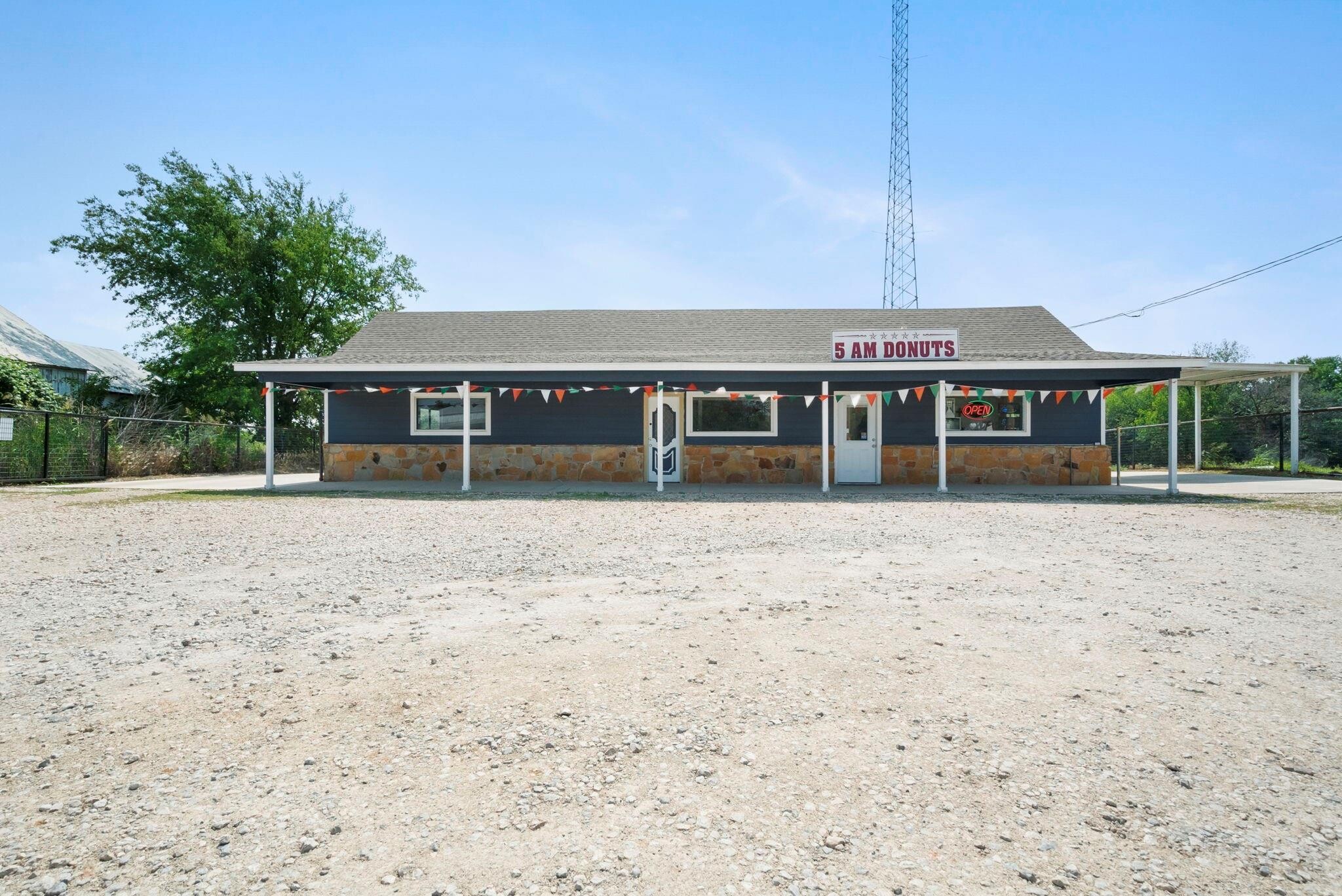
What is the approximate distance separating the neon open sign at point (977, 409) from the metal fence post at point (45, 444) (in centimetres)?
2023

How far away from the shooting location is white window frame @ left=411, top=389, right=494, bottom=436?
16859mm

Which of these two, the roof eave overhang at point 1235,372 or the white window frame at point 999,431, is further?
the roof eave overhang at point 1235,372

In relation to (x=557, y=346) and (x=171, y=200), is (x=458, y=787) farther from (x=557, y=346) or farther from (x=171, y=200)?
(x=171, y=200)

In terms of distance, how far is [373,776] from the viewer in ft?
8.61

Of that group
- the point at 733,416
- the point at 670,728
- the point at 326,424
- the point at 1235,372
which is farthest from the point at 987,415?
the point at 326,424

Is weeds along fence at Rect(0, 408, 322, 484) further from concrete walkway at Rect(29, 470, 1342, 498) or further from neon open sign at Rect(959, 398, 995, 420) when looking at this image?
neon open sign at Rect(959, 398, 995, 420)

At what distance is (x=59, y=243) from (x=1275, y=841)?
3524 centimetres

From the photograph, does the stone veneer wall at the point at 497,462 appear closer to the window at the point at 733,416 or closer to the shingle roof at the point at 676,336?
Result: the window at the point at 733,416

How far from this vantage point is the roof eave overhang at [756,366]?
1415 cm

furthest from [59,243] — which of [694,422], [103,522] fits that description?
[694,422]

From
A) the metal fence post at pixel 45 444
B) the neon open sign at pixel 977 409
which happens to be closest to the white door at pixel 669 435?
the neon open sign at pixel 977 409

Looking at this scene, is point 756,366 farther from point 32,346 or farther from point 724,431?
point 32,346

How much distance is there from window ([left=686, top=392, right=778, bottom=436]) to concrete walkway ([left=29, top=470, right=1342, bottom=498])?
5.02 feet

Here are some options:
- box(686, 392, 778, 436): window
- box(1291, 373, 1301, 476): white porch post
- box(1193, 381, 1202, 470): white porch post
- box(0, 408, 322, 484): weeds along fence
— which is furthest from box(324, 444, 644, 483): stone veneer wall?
box(1193, 381, 1202, 470): white porch post
